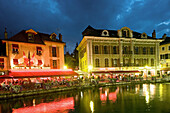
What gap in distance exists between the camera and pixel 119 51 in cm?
→ 3241

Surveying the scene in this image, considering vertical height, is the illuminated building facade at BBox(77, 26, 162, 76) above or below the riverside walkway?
above

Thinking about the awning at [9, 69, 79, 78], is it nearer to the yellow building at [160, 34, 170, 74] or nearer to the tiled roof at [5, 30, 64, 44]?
the tiled roof at [5, 30, 64, 44]

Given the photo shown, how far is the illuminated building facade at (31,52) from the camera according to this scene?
68.3 ft

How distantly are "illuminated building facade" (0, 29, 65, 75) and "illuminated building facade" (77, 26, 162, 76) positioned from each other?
24.5 feet

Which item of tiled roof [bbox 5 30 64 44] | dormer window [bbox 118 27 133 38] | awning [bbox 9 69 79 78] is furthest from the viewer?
dormer window [bbox 118 27 133 38]

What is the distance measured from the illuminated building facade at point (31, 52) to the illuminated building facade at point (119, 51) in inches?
294

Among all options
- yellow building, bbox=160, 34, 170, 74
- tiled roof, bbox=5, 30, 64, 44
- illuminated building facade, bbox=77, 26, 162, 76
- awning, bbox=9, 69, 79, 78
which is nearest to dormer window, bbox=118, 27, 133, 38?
illuminated building facade, bbox=77, 26, 162, 76

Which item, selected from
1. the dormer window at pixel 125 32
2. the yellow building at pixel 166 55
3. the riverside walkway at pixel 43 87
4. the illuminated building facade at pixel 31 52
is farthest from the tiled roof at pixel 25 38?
the yellow building at pixel 166 55

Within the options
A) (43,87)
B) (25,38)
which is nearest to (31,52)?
(25,38)

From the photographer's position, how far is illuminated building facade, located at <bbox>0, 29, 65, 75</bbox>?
20812 mm

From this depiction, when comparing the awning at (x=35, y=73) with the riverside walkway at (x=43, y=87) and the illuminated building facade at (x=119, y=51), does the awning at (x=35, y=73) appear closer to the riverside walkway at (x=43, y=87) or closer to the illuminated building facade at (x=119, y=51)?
the riverside walkway at (x=43, y=87)

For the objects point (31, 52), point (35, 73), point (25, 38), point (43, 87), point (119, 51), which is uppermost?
point (25, 38)

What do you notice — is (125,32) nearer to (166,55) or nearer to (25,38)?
(166,55)

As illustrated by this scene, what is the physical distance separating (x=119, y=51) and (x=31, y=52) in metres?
20.1
